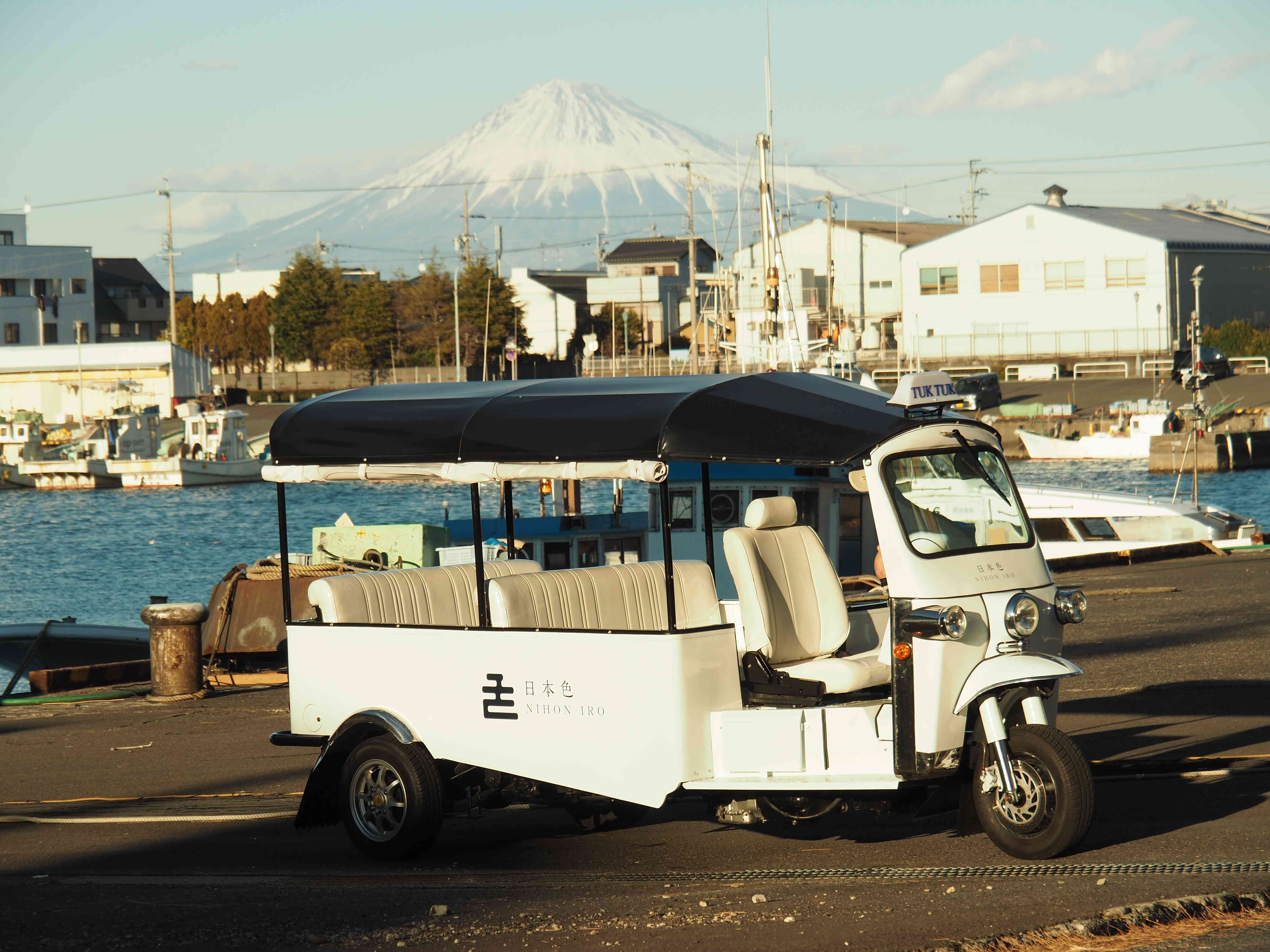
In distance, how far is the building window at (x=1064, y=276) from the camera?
85.8 meters

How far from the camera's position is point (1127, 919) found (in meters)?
6.45

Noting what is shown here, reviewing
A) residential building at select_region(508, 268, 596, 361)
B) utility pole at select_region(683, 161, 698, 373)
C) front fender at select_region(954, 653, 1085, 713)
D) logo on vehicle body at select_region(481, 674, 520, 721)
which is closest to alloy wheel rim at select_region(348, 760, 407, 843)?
logo on vehicle body at select_region(481, 674, 520, 721)

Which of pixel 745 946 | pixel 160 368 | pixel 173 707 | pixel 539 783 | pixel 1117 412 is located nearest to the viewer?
pixel 745 946

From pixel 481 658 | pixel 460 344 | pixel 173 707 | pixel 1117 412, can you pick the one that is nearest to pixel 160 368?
pixel 460 344

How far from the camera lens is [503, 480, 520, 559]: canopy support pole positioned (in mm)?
9617

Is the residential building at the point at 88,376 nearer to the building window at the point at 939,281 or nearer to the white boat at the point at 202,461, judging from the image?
the white boat at the point at 202,461

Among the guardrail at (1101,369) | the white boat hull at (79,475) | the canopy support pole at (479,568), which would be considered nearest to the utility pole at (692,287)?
the guardrail at (1101,369)

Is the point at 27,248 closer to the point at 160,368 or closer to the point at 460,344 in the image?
the point at 160,368

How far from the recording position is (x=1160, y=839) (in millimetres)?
8016

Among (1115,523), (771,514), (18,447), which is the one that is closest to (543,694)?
(771,514)

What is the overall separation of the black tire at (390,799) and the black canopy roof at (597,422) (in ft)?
5.40

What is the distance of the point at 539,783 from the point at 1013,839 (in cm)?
250

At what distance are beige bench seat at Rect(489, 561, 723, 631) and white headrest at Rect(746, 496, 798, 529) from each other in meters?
0.45

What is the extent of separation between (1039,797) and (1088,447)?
2585 inches
